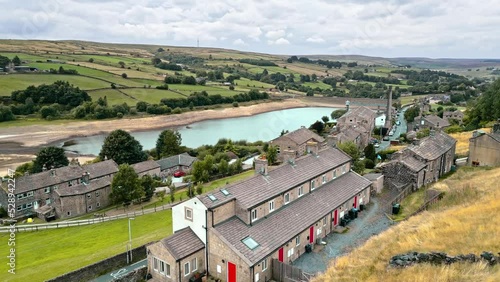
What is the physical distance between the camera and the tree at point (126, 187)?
41.9 m

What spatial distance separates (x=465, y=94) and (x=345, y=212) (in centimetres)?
13276

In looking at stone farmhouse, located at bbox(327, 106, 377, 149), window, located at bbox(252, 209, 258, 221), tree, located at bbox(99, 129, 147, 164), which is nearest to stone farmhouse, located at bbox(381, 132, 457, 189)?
stone farmhouse, located at bbox(327, 106, 377, 149)

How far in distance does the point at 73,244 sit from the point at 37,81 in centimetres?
10344

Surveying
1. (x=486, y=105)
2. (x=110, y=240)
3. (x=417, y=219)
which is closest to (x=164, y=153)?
(x=110, y=240)

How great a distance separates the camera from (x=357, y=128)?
64.0m

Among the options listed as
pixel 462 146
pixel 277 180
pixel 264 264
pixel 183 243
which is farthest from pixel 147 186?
pixel 462 146

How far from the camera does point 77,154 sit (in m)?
75.4

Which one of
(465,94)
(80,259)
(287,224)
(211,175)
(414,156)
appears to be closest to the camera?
(287,224)

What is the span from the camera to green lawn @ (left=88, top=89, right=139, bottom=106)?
113m

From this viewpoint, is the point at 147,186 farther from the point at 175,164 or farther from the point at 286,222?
the point at 286,222

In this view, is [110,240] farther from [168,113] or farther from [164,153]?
[168,113]

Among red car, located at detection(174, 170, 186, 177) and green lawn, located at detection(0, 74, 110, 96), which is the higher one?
green lawn, located at detection(0, 74, 110, 96)

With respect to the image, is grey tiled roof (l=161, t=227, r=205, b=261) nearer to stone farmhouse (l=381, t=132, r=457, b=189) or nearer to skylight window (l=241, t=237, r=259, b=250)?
skylight window (l=241, t=237, r=259, b=250)

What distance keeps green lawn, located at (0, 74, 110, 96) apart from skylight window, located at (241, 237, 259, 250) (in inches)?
4247
